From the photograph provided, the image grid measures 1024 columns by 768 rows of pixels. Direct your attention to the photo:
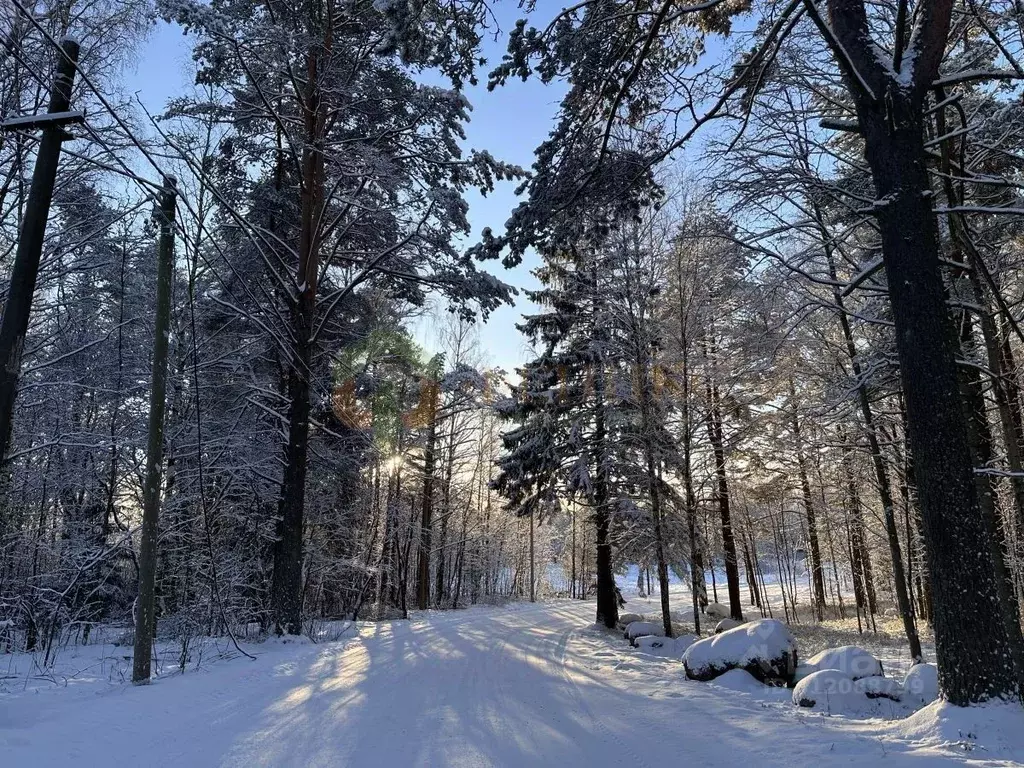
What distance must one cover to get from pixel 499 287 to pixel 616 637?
9509 millimetres

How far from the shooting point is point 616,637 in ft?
48.0

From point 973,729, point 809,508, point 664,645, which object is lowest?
point 664,645

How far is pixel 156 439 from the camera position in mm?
7246

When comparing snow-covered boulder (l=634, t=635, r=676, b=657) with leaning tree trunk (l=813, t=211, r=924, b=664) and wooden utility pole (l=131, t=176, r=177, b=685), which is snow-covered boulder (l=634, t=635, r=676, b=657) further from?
wooden utility pole (l=131, t=176, r=177, b=685)

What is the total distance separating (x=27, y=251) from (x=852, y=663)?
37.9ft

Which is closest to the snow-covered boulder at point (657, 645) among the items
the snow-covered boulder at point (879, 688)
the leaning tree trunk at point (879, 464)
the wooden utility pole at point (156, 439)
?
the leaning tree trunk at point (879, 464)

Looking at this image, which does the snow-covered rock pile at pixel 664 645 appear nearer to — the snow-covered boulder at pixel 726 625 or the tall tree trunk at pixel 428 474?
the snow-covered boulder at pixel 726 625

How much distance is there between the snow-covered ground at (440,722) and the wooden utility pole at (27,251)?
3.34 m

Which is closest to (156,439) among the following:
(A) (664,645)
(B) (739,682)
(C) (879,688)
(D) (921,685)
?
(B) (739,682)

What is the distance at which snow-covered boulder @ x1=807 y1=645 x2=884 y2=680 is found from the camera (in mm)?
7406

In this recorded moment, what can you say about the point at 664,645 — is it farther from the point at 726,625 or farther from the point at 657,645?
the point at 726,625

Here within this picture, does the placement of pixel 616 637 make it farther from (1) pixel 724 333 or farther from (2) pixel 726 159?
(2) pixel 726 159

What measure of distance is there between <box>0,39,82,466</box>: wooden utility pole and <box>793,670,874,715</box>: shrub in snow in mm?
9726

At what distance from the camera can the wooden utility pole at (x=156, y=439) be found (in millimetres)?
6906
